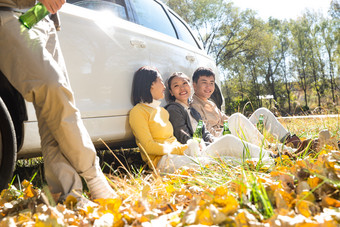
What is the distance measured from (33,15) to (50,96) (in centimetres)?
49

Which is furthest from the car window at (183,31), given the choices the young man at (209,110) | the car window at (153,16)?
the young man at (209,110)

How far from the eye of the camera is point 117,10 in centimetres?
331

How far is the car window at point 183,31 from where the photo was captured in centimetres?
470

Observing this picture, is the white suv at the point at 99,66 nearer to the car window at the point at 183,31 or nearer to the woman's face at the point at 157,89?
the woman's face at the point at 157,89

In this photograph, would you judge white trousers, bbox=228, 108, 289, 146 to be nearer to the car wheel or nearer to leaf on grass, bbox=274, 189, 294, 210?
leaf on grass, bbox=274, 189, 294, 210

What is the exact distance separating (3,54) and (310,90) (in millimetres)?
38265

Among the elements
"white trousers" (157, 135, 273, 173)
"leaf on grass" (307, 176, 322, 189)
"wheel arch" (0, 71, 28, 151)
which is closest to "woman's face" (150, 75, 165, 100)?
"white trousers" (157, 135, 273, 173)

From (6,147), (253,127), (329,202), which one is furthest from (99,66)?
(329,202)

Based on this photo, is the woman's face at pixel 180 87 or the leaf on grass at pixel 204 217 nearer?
the leaf on grass at pixel 204 217

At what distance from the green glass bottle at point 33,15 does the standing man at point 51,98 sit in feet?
0.09

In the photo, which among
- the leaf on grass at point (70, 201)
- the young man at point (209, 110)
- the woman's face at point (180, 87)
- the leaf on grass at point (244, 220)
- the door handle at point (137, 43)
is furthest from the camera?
the young man at point (209, 110)

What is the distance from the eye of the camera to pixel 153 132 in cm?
318

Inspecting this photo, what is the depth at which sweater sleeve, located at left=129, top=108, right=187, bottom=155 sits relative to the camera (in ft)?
9.75

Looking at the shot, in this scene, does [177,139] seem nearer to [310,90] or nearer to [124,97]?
[124,97]
